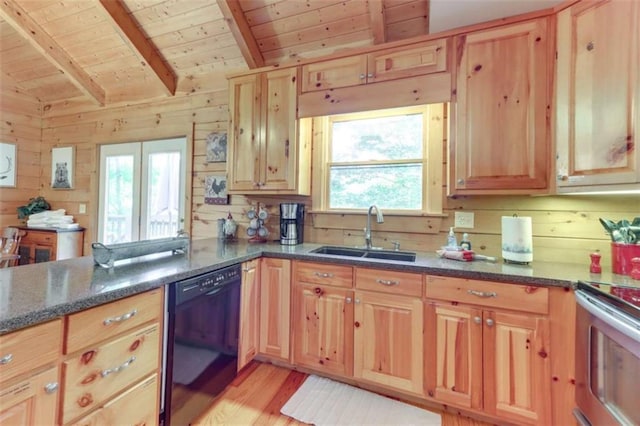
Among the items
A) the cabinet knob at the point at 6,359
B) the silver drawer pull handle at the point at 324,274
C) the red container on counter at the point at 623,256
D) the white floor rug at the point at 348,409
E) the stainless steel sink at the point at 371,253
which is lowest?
the white floor rug at the point at 348,409

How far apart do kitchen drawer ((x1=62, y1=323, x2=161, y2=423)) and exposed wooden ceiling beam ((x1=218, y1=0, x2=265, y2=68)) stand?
232 cm

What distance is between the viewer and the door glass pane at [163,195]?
324cm

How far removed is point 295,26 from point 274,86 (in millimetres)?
579

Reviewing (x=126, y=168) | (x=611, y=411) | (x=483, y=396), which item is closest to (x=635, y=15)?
(x=611, y=411)

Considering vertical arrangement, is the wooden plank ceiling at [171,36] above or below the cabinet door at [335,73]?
above

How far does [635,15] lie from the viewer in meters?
1.38

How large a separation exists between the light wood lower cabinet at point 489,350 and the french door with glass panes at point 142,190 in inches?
108

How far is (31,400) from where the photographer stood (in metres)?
0.88

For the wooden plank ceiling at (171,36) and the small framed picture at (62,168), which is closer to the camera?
the wooden plank ceiling at (171,36)

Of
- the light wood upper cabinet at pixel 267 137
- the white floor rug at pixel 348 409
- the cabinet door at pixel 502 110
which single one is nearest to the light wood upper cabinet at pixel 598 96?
the cabinet door at pixel 502 110

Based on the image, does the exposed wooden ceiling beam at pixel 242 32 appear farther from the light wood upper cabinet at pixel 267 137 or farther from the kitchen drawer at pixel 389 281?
the kitchen drawer at pixel 389 281

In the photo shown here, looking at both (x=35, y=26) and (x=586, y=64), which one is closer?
(x=586, y=64)

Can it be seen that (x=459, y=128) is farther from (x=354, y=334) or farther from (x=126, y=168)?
(x=126, y=168)

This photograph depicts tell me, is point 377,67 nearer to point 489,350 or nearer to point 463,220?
point 463,220
